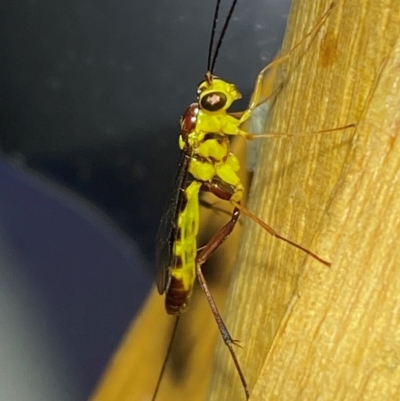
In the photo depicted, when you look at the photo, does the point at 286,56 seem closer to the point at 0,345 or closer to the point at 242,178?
the point at 242,178

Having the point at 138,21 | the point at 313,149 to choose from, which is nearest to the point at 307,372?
the point at 313,149

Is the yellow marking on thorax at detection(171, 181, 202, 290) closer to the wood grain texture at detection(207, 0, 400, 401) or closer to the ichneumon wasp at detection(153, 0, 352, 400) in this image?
the ichneumon wasp at detection(153, 0, 352, 400)

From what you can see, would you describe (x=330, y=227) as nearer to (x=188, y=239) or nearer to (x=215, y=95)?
(x=215, y=95)

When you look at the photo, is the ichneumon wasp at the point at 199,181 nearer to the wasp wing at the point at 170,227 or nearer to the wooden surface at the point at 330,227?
the wasp wing at the point at 170,227

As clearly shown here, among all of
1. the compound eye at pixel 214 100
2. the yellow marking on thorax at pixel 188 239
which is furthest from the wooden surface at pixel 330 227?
the yellow marking on thorax at pixel 188 239

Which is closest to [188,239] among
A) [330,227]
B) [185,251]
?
[185,251]
